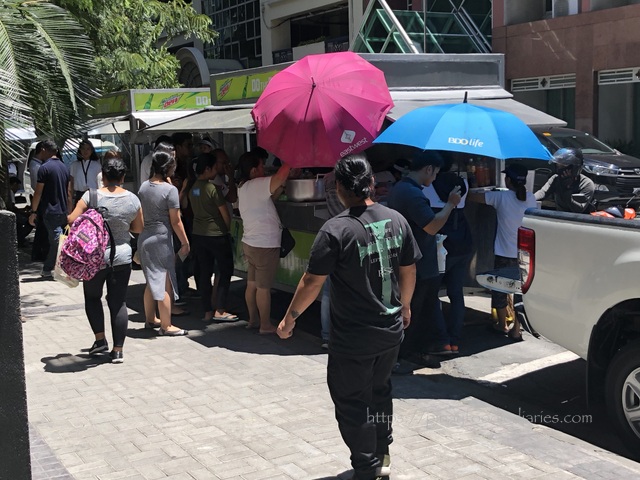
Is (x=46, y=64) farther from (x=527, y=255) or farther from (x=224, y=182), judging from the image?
(x=527, y=255)

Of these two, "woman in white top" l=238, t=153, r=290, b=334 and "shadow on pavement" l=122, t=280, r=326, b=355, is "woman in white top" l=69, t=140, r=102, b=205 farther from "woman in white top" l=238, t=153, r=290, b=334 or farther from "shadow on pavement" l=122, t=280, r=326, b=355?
"woman in white top" l=238, t=153, r=290, b=334

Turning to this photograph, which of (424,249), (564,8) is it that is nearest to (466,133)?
(424,249)

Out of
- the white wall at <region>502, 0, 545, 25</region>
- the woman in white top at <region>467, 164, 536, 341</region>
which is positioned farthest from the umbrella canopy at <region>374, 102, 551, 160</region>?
the white wall at <region>502, 0, 545, 25</region>

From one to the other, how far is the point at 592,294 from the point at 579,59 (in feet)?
57.7

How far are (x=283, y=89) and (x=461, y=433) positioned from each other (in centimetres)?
360

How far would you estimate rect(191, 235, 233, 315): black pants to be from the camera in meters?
8.73

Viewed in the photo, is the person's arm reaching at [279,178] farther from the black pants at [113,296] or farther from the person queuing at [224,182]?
the black pants at [113,296]

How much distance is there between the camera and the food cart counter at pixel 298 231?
8.34m

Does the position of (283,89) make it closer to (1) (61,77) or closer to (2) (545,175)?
(1) (61,77)

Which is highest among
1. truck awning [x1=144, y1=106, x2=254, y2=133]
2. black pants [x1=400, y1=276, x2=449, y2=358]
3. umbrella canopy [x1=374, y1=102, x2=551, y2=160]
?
truck awning [x1=144, y1=106, x2=254, y2=133]

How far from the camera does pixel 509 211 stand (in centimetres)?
777

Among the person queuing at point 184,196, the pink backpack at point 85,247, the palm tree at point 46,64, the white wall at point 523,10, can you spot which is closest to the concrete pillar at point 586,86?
the white wall at point 523,10

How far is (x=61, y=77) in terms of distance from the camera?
8.75 metres

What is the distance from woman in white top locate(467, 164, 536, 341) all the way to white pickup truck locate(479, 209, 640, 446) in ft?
5.50
